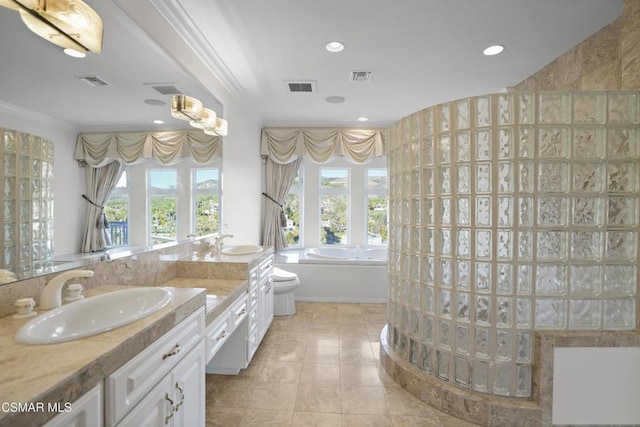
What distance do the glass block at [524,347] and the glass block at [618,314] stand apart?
0.44 metres

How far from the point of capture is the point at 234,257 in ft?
8.07

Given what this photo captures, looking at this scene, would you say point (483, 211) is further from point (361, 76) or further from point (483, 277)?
point (361, 76)

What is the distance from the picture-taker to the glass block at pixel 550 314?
1.75 metres

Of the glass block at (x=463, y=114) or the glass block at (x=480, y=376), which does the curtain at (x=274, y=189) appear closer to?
the glass block at (x=463, y=114)

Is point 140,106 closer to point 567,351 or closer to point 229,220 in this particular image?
point 229,220

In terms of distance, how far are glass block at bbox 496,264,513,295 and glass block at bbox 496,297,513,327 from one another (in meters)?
0.05

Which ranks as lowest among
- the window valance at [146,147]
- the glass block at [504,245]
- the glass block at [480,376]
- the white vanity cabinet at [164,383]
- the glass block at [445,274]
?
the glass block at [480,376]

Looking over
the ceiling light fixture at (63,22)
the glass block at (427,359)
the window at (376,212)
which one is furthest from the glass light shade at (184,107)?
the window at (376,212)

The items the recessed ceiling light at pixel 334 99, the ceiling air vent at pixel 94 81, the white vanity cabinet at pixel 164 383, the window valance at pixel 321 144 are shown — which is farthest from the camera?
the window valance at pixel 321 144

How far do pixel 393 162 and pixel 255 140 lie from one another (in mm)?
2403

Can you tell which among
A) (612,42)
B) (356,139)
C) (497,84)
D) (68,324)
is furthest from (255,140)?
(612,42)

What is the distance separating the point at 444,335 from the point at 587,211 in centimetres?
111

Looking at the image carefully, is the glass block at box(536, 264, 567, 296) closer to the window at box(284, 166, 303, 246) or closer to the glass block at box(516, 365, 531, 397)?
the glass block at box(516, 365, 531, 397)

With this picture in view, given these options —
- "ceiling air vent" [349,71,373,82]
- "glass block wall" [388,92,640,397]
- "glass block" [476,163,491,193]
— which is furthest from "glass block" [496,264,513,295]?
"ceiling air vent" [349,71,373,82]
